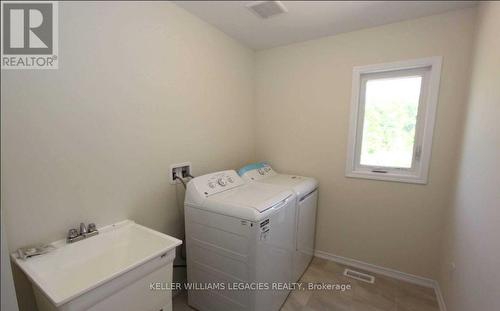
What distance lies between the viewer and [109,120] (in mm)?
1324

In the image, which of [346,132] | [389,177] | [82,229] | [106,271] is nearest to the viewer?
[106,271]

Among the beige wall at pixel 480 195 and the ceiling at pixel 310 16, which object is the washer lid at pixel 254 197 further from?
the ceiling at pixel 310 16

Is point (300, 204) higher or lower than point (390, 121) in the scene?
lower

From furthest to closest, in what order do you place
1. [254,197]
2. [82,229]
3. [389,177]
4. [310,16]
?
[389,177] → [310,16] → [254,197] → [82,229]

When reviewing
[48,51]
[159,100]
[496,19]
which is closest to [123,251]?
[159,100]

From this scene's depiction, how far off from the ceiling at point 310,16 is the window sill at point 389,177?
1372mm

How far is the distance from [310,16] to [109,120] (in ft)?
5.71

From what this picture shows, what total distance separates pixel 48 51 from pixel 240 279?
171 cm

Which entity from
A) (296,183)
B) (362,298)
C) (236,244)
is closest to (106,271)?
(236,244)

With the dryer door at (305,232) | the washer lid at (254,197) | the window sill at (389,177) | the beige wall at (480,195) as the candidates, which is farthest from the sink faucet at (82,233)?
the window sill at (389,177)

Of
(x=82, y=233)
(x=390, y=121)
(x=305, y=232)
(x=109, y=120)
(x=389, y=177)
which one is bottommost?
(x=305, y=232)

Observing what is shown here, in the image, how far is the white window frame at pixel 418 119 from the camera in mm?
1830

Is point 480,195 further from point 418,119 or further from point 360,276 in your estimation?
point 360,276

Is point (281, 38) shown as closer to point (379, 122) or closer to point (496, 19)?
point (379, 122)
